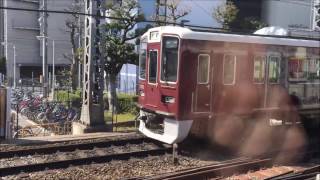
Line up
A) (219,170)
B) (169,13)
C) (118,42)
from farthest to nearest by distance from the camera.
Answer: (169,13)
(118,42)
(219,170)

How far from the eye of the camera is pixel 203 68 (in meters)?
11.0

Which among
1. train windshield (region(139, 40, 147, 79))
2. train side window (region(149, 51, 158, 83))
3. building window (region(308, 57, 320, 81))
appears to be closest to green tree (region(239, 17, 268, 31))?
building window (region(308, 57, 320, 81))

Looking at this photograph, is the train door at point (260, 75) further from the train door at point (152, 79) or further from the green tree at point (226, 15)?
the green tree at point (226, 15)

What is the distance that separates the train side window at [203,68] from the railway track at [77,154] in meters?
2.02

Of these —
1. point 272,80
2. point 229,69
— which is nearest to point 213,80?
point 229,69

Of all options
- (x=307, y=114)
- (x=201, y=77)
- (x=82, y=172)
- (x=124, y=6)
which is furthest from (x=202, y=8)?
(x=82, y=172)

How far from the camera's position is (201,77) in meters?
11.0

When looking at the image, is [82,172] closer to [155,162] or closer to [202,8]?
[155,162]

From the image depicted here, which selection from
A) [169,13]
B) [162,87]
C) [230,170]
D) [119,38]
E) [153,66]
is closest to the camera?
[230,170]

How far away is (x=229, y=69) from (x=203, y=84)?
3.03 feet

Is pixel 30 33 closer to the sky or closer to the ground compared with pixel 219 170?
closer to the sky

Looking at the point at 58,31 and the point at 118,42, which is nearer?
the point at 118,42

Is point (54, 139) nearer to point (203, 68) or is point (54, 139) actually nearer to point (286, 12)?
point (203, 68)

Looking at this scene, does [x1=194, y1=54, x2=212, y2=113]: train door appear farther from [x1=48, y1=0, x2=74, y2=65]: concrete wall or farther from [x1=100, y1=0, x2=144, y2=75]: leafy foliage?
[x1=48, y1=0, x2=74, y2=65]: concrete wall
